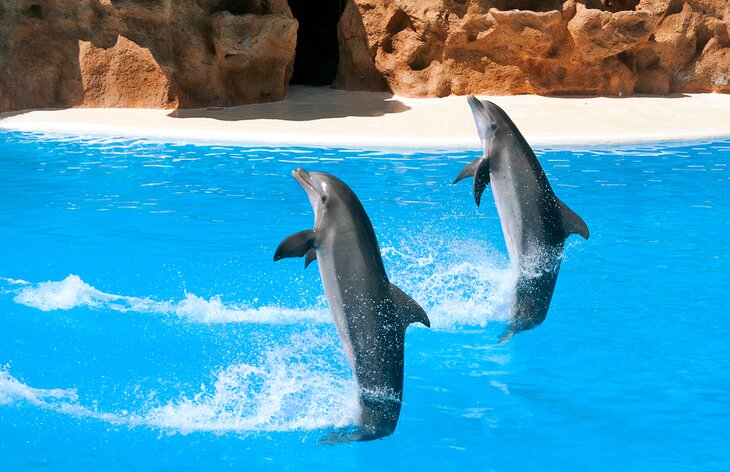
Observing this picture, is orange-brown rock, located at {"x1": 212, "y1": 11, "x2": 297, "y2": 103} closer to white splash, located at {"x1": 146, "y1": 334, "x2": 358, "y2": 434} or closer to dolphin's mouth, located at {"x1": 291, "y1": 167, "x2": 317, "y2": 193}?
white splash, located at {"x1": 146, "y1": 334, "x2": 358, "y2": 434}

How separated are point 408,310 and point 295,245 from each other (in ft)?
1.85

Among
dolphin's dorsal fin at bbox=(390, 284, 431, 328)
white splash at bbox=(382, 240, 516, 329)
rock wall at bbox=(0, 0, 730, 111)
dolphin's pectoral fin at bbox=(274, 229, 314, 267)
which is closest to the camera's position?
dolphin's dorsal fin at bbox=(390, 284, 431, 328)

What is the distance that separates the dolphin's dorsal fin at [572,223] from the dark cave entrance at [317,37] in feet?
50.3

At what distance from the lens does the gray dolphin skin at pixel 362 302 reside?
384 cm

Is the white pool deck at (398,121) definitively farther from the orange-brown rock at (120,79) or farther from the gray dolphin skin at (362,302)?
the gray dolphin skin at (362,302)

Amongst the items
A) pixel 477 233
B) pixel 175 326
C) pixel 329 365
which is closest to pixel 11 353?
pixel 175 326

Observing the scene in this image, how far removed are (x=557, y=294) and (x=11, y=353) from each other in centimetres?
356

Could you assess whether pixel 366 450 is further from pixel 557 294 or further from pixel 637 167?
pixel 637 167

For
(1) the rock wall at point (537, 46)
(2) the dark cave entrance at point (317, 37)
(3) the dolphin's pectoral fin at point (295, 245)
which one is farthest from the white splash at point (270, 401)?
(2) the dark cave entrance at point (317, 37)

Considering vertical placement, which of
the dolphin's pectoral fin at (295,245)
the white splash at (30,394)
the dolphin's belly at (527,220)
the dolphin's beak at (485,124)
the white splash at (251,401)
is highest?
the dolphin's beak at (485,124)

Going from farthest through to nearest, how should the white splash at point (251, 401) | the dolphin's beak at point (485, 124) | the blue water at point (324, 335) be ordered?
the dolphin's beak at point (485, 124)
the white splash at point (251, 401)
the blue water at point (324, 335)

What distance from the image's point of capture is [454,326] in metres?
5.81

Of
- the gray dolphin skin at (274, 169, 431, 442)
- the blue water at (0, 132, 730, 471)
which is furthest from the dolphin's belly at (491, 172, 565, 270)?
the gray dolphin skin at (274, 169, 431, 442)

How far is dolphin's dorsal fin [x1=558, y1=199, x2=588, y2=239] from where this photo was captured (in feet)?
16.6
